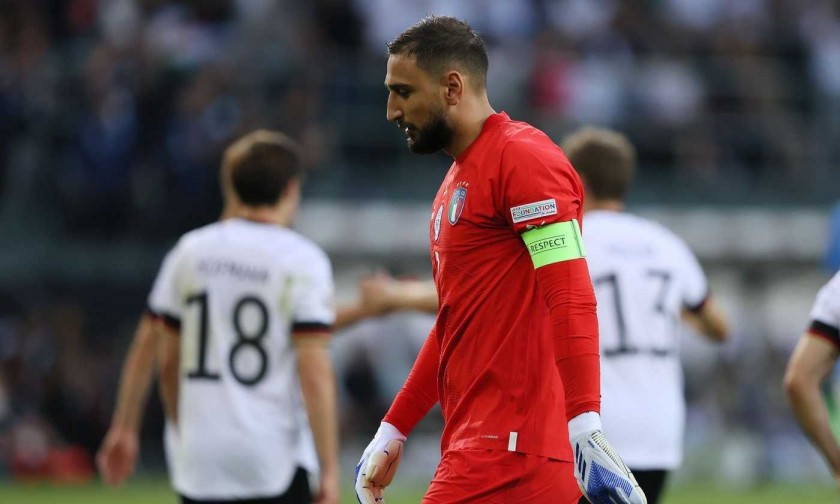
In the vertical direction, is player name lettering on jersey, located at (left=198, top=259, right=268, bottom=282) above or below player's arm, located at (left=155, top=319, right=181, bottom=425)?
above

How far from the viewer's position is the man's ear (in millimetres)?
4586

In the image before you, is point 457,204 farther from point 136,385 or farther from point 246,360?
point 136,385

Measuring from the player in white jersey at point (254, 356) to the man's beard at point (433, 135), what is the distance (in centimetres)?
201

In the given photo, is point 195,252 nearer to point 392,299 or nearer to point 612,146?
point 392,299

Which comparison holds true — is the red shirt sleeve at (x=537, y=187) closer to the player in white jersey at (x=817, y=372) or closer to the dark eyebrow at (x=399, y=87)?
the dark eyebrow at (x=399, y=87)

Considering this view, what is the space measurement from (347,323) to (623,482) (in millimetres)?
3332

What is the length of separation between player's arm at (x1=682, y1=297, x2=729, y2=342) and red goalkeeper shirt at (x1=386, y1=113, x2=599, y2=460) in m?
2.77

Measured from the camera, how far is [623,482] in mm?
3951

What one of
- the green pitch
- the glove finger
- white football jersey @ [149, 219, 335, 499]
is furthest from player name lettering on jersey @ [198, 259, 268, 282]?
the green pitch

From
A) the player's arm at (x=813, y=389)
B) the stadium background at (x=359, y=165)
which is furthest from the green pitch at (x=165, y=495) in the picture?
the player's arm at (x=813, y=389)

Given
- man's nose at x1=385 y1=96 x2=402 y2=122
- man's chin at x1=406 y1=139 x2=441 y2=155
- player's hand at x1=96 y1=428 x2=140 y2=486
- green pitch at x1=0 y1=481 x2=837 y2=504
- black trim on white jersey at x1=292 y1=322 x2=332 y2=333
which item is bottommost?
green pitch at x1=0 y1=481 x2=837 y2=504

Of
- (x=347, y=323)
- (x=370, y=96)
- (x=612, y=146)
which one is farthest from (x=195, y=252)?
(x=370, y=96)

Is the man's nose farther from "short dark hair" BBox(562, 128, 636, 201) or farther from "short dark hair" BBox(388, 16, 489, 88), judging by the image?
"short dark hair" BBox(562, 128, 636, 201)

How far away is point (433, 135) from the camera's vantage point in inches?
182
